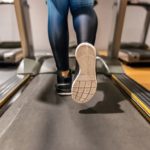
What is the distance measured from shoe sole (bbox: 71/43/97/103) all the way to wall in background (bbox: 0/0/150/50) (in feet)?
4.96

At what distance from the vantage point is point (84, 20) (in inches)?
36.0

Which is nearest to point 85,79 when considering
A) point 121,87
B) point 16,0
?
point 121,87

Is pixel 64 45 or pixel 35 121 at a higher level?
pixel 64 45

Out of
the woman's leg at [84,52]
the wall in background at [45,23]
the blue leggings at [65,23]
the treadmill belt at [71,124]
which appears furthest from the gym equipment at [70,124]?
the wall in background at [45,23]

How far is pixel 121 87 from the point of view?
1259 millimetres

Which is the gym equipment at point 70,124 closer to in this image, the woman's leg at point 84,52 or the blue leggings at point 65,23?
the woman's leg at point 84,52

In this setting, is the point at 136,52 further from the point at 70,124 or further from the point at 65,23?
the point at 70,124

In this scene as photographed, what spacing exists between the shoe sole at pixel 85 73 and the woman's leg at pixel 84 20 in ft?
0.43

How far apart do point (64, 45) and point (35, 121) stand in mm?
433

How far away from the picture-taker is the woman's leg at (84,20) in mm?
902

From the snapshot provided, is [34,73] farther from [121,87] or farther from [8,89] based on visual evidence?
[121,87]

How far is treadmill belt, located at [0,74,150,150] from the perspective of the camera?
68cm

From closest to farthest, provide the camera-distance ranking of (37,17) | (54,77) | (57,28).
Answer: (57,28), (54,77), (37,17)

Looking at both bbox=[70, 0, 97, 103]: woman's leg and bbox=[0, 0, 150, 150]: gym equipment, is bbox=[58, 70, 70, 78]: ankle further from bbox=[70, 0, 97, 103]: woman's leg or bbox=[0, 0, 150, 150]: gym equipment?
bbox=[70, 0, 97, 103]: woman's leg
